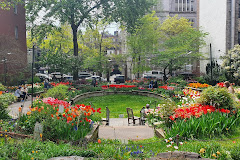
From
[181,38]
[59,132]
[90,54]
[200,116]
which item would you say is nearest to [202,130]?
[200,116]

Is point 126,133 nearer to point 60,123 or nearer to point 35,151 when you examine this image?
point 60,123

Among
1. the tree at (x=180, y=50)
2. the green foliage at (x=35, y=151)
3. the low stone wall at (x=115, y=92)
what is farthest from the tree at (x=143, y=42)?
the green foliage at (x=35, y=151)

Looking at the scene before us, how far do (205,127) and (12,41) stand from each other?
96.8 feet

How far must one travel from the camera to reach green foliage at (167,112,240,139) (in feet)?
23.9

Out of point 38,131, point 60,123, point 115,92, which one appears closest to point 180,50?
point 115,92

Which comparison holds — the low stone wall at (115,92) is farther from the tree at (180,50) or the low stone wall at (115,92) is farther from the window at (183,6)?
the window at (183,6)

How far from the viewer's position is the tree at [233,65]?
Result: 24.4 m

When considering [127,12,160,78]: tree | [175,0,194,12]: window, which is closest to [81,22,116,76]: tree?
[127,12,160,78]: tree

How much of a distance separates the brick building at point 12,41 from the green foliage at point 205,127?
2425cm

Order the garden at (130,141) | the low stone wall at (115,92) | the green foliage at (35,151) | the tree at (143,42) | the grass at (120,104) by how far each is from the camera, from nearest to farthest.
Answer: the green foliage at (35,151), the garden at (130,141), the grass at (120,104), the low stone wall at (115,92), the tree at (143,42)

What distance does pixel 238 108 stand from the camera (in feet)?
31.3

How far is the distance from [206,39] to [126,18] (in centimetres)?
1542

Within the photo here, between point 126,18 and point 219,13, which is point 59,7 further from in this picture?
point 219,13

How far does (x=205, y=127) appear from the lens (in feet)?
24.1
